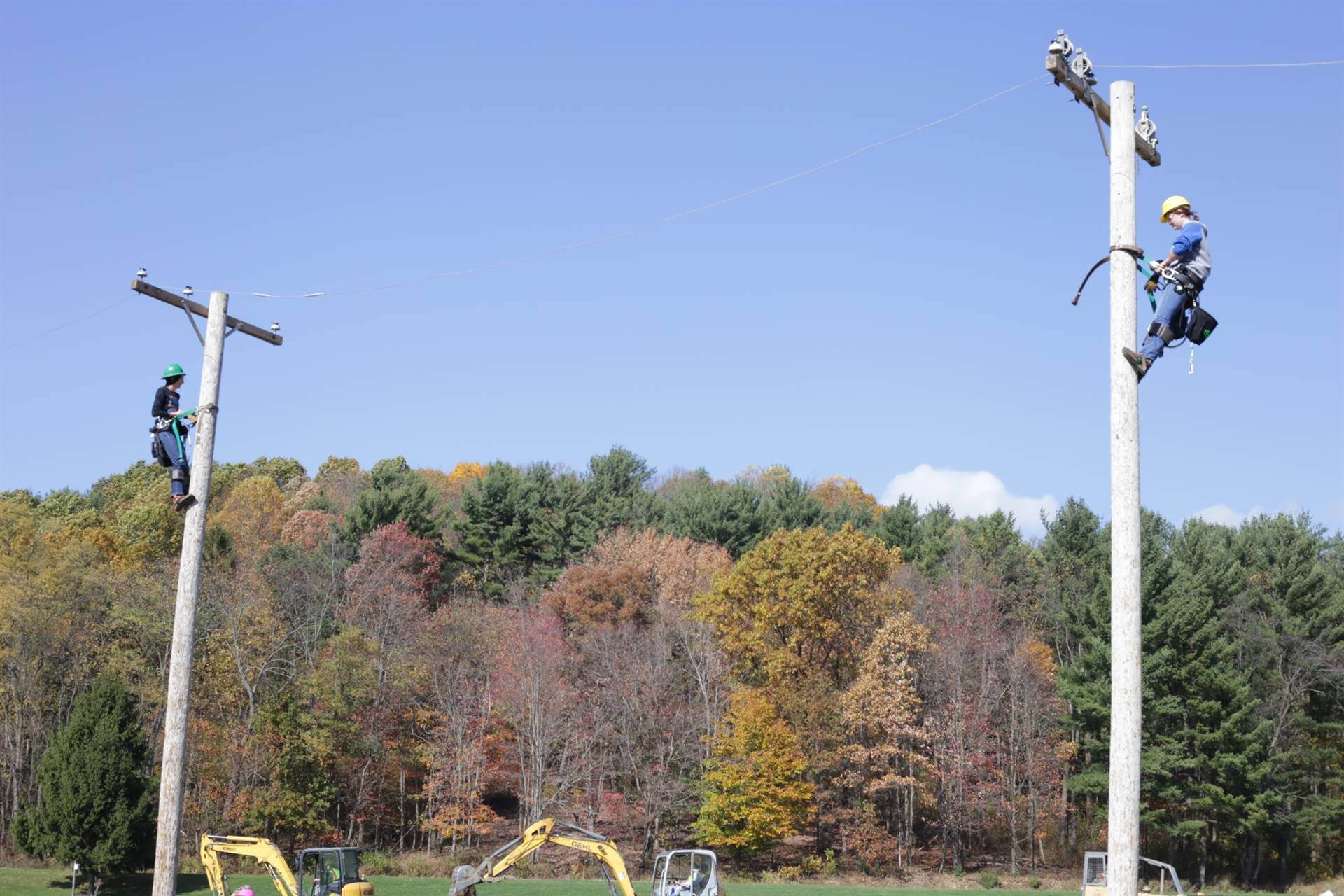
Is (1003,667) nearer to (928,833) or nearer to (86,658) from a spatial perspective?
(928,833)

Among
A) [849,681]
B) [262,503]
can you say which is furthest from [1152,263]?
[262,503]

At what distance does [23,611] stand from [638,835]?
25.2 m

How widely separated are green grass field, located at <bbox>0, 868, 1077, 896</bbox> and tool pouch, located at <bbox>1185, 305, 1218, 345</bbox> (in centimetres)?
2991

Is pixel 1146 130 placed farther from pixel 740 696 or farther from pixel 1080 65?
pixel 740 696

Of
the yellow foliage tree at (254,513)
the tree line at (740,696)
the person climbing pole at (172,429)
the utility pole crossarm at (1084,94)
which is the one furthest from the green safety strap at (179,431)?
the yellow foliage tree at (254,513)

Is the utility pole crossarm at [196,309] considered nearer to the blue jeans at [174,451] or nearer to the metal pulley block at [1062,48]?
the blue jeans at [174,451]

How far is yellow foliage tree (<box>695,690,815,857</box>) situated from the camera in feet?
143

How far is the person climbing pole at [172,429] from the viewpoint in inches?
516

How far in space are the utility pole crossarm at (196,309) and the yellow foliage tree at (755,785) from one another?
32.8 meters

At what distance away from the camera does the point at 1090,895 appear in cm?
2320

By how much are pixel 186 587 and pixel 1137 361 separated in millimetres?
9655

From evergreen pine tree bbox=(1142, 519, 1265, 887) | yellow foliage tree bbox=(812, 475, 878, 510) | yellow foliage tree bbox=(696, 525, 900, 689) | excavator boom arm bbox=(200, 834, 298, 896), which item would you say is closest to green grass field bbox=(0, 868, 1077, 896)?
evergreen pine tree bbox=(1142, 519, 1265, 887)

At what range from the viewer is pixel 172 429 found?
43.2 feet

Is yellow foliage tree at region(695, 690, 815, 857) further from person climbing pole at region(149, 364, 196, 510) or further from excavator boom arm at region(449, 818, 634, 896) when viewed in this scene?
person climbing pole at region(149, 364, 196, 510)
